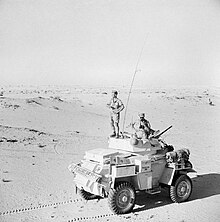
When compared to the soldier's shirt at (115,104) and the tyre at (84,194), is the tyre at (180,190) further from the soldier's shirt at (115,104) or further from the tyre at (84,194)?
the soldier's shirt at (115,104)

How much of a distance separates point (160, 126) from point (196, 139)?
151 inches

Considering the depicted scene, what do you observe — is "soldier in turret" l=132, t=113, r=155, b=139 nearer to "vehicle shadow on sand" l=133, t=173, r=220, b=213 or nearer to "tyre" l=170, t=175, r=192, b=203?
"tyre" l=170, t=175, r=192, b=203

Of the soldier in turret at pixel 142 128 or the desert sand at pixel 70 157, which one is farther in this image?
the soldier in turret at pixel 142 128

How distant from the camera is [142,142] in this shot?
7871 mm

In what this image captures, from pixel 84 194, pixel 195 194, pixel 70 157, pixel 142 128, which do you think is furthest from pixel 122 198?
pixel 70 157

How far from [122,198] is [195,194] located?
2.36 m

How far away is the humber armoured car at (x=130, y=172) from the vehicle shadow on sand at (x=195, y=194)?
0.29 metres

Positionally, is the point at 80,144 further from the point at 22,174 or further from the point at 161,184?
the point at 161,184

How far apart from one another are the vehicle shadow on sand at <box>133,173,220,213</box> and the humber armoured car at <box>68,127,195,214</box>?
0.29 metres

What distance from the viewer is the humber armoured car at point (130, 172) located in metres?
7.24

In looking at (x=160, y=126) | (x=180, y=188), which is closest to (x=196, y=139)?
(x=160, y=126)

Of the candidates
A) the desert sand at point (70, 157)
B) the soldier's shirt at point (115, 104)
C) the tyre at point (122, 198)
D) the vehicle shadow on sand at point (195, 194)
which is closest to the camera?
the tyre at point (122, 198)

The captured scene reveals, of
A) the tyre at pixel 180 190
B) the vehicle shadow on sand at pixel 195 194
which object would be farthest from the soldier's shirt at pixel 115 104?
the tyre at pixel 180 190

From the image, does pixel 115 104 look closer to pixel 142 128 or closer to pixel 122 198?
pixel 142 128
